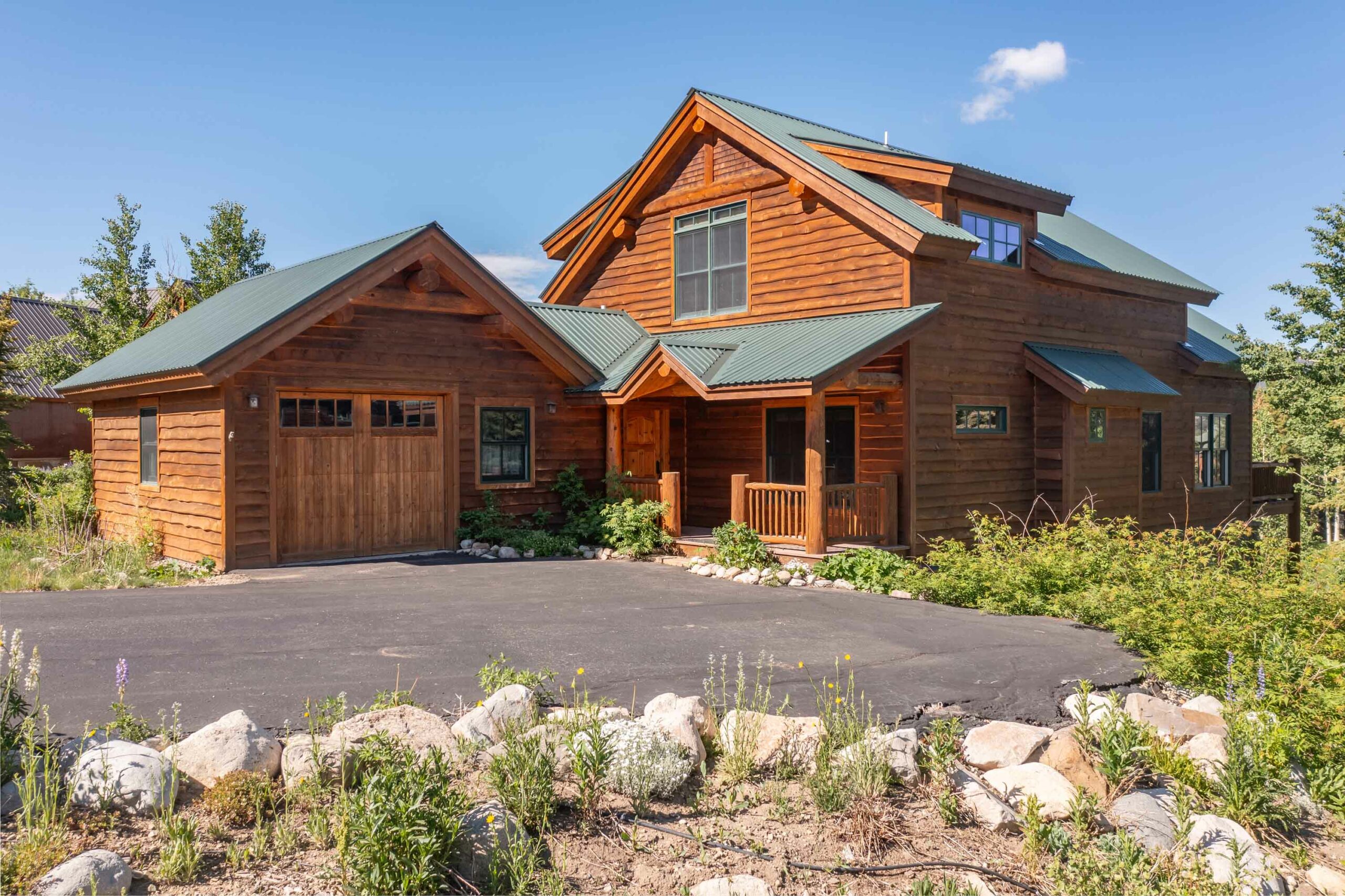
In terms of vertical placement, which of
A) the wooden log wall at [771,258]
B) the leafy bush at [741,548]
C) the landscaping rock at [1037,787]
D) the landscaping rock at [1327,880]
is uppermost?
the wooden log wall at [771,258]

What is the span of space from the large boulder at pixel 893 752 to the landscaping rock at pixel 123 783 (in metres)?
3.67

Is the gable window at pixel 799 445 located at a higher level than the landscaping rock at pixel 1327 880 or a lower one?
higher

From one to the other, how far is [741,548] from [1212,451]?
13.8 m

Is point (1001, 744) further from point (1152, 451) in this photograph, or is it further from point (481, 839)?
point (1152, 451)

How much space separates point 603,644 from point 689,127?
41.6 feet

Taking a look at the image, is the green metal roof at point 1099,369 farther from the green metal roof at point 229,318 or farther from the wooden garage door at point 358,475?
the green metal roof at point 229,318

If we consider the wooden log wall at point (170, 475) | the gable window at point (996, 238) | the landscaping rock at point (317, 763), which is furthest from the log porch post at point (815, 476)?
the landscaping rock at point (317, 763)

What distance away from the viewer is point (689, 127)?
19.2 metres

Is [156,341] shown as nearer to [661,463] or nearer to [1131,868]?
[661,463]

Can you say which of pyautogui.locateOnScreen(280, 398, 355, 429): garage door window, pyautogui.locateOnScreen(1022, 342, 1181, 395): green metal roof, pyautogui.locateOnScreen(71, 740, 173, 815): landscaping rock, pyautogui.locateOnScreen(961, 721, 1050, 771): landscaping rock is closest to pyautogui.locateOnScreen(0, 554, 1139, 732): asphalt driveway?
pyautogui.locateOnScreen(961, 721, 1050, 771): landscaping rock

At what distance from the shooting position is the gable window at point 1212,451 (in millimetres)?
22359

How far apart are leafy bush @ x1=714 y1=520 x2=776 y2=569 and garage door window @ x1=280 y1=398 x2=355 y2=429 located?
598 centimetres

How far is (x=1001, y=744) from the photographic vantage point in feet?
20.8

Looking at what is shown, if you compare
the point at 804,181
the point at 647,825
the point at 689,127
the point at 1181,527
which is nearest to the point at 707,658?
the point at 647,825
